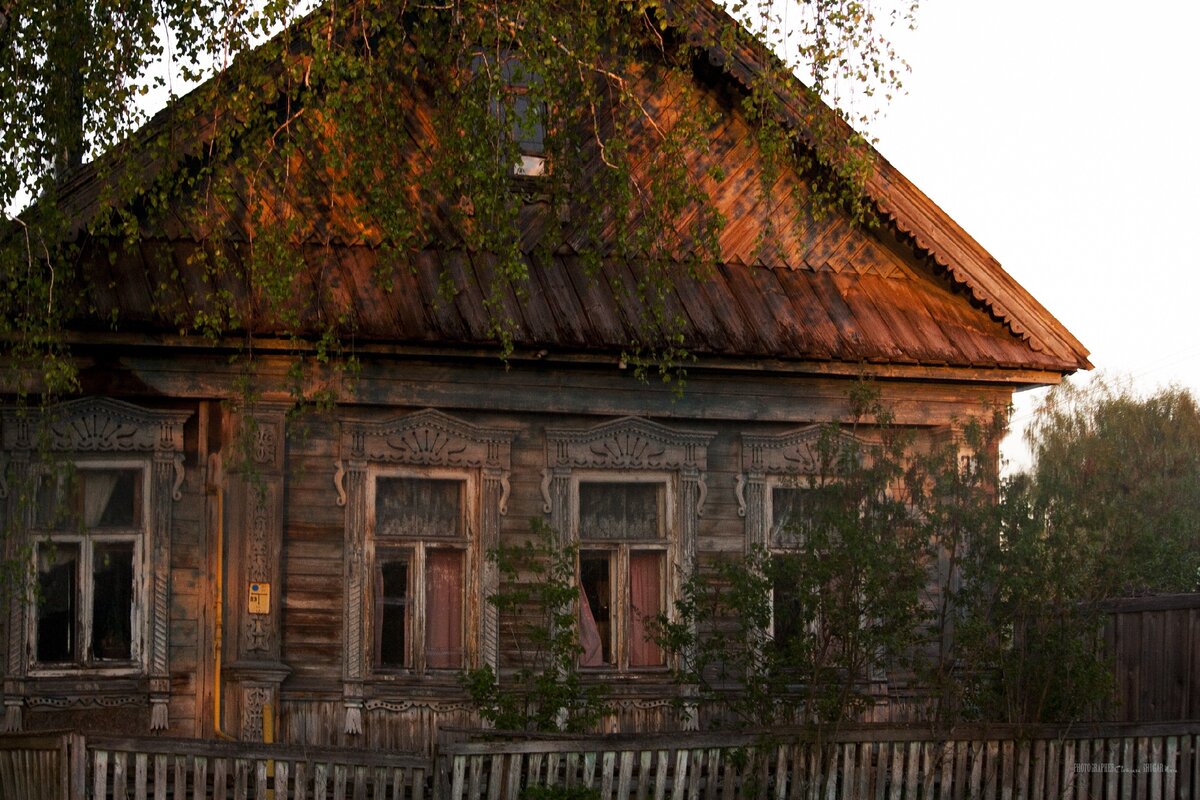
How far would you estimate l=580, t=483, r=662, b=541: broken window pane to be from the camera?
12719 mm

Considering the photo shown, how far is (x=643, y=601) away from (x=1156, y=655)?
3.85 meters

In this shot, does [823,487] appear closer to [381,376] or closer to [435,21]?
[381,376]

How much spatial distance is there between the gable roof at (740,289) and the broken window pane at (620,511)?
1.28 m

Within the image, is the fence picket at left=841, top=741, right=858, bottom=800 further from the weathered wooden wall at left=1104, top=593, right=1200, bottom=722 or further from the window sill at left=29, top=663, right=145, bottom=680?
the window sill at left=29, top=663, right=145, bottom=680

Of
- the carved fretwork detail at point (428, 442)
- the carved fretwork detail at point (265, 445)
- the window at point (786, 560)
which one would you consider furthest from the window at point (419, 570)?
the window at point (786, 560)

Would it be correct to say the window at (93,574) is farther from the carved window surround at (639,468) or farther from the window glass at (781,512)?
the window glass at (781,512)

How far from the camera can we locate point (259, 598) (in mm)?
11594

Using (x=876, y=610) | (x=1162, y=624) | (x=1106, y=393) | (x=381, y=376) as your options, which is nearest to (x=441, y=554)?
(x=381, y=376)

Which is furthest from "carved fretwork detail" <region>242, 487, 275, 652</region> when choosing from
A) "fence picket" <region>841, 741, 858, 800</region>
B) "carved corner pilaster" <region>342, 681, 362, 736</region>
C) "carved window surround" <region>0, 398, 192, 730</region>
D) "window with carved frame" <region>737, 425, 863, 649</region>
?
"fence picket" <region>841, 741, 858, 800</region>

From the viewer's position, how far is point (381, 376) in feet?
39.6

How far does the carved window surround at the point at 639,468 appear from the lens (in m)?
12.5

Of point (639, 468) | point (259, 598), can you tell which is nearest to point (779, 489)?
point (639, 468)

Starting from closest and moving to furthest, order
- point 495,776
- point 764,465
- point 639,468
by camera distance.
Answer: point 495,776, point 639,468, point 764,465

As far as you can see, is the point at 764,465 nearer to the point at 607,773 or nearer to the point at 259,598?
the point at 607,773
